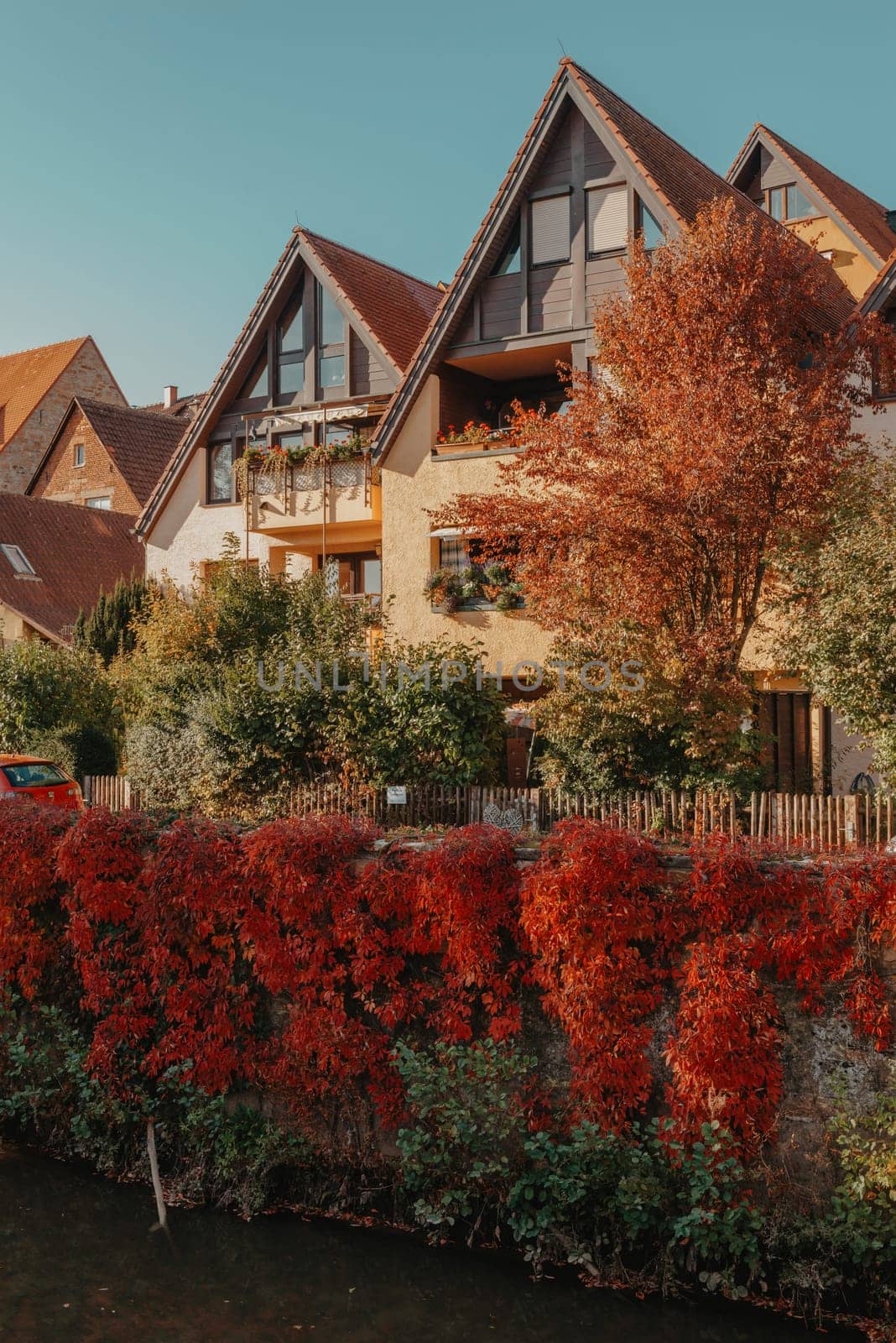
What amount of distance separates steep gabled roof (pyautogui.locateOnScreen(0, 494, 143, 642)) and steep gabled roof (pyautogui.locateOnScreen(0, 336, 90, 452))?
7998 mm

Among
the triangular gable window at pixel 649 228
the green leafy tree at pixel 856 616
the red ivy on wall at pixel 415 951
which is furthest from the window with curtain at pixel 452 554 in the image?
the red ivy on wall at pixel 415 951

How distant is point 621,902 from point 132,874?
4399 millimetres

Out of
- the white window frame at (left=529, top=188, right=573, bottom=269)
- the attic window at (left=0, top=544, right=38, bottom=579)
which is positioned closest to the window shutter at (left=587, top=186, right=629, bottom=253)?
the white window frame at (left=529, top=188, right=573, bottom=269)

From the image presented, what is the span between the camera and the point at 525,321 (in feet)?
80.3

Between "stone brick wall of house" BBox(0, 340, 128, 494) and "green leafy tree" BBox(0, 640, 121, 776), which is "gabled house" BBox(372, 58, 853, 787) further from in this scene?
"stone brick wall of house" BBox(0, 340, 128, 494)

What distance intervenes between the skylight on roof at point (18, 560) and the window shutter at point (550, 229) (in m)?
19.2

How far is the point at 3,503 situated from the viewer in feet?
129

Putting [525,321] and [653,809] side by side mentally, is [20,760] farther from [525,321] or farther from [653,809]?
[525,321]

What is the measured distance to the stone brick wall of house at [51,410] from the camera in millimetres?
47250

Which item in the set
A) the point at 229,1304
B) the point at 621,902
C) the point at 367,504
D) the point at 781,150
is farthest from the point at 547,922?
the point at 781,150

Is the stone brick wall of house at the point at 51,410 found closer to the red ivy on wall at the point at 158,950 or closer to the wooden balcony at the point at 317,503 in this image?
the wooden balcony at the point at 317,503

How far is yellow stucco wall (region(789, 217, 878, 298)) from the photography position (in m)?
28.3

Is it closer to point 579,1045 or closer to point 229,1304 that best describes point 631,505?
point 579,1045

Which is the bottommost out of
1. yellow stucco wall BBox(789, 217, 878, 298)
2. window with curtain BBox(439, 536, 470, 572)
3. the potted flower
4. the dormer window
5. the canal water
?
the canal water
